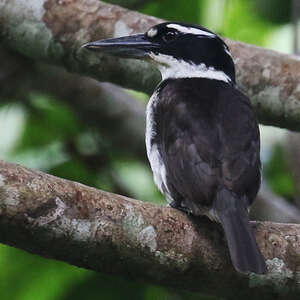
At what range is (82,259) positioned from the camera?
3.42 m

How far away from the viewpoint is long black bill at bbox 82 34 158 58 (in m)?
4.77

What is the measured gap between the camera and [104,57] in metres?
4.93

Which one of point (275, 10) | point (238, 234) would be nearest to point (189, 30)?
point (275, 10)

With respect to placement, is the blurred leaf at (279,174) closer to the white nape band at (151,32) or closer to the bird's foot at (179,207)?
the white nape band at (151,32)

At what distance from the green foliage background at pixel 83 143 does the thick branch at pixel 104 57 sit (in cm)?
71

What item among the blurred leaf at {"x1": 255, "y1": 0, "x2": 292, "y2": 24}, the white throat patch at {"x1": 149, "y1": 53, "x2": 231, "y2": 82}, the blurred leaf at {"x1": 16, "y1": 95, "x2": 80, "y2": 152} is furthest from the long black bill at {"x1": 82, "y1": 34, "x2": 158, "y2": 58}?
the blurred leaf at {"x1": 16, "y1": 95, "x2": 80, "y2": 152}

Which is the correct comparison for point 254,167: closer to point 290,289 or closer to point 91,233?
point 290,289

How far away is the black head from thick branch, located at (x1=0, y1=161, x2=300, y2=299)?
1.31 metres

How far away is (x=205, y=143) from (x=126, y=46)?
884mm

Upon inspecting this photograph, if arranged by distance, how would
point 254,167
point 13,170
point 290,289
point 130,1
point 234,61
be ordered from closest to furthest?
point 13,170 → point 290,289 → point 254,167 → point 234,61 → point 130,1

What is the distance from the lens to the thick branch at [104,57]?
4734 mm

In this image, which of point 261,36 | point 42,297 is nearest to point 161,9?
point 261,36

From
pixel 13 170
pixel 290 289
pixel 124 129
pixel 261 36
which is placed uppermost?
pixel 13 170

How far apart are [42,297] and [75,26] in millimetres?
1338
